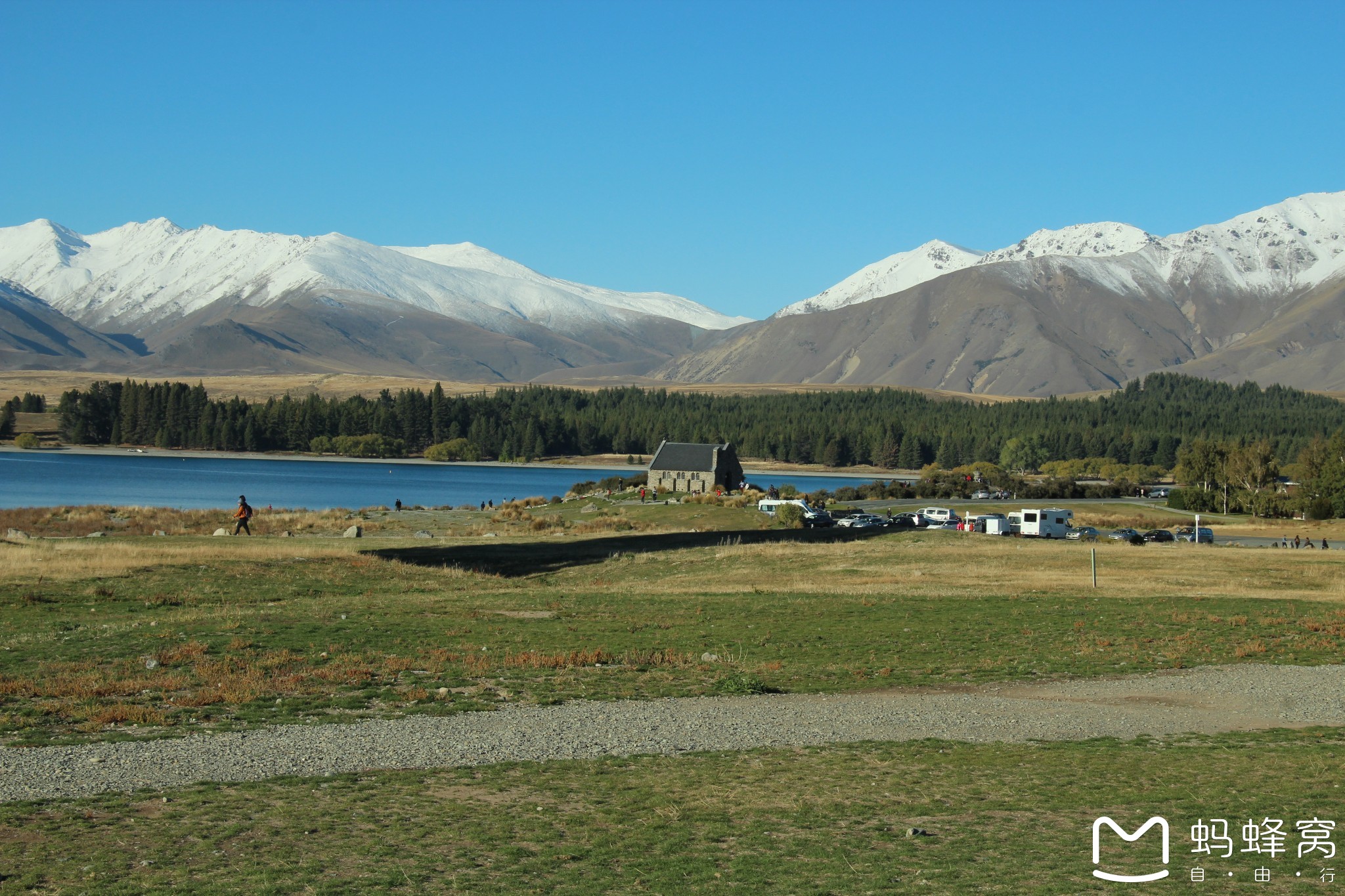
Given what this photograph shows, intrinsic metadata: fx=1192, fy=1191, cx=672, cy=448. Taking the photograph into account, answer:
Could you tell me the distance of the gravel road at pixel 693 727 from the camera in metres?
12.3

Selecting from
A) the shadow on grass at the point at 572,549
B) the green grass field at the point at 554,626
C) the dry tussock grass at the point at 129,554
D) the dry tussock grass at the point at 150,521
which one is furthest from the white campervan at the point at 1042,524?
the dry tussock grass at the point at 129,554

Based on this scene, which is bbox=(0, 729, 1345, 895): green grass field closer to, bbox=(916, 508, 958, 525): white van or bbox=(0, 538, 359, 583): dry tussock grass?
bbox=(0, 538, 359, 583): dry tussock grass

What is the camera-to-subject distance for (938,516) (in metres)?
78.7

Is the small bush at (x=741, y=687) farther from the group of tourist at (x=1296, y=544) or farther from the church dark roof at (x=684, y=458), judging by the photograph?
the church dark roof at (x=684, y=458)

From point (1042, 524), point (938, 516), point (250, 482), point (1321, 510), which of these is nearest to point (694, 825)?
point (1042, 524)

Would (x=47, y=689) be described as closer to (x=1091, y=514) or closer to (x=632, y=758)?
(x=632, y=758)

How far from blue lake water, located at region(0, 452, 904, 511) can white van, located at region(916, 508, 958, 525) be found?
48902 millimetres

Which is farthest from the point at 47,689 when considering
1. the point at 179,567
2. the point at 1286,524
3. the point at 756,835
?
the point at 1286,524

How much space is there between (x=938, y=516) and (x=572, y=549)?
125 ft

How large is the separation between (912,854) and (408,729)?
7063mm

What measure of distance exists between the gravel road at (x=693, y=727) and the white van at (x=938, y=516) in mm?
58673

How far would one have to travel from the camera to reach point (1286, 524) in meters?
82.2

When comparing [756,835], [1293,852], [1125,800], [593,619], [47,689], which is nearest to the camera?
[1293,852]

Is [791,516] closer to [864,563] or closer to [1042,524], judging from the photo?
[1042,524]
